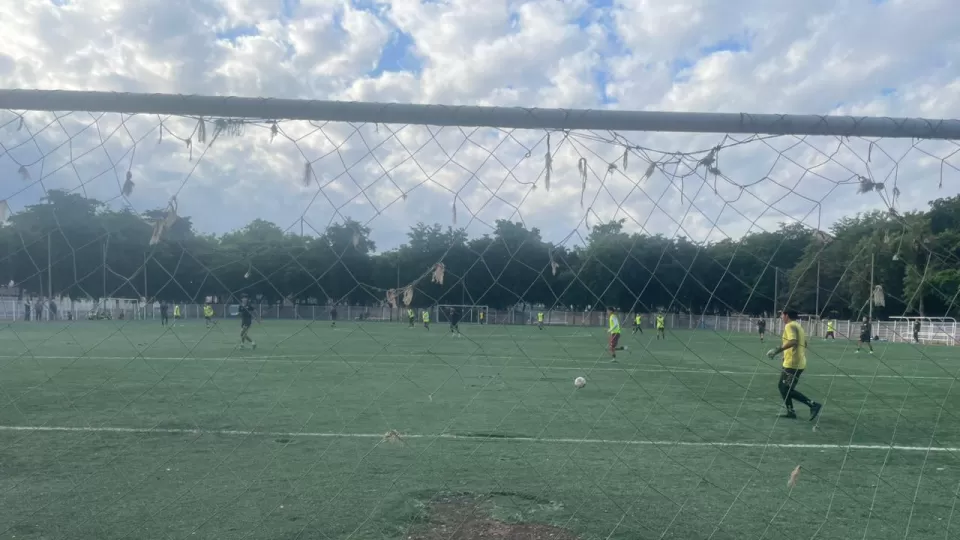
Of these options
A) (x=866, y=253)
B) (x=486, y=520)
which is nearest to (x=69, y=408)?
(x=486, y=520)

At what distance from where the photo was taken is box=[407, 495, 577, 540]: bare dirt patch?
419cm

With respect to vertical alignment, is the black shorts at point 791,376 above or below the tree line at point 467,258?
below

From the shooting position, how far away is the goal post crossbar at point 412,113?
10.2ft

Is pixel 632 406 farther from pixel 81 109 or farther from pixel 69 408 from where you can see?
pixel 81 109

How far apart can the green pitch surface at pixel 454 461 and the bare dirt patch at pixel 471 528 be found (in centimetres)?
3

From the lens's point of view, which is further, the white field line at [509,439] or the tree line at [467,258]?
the white field line at [509,439]

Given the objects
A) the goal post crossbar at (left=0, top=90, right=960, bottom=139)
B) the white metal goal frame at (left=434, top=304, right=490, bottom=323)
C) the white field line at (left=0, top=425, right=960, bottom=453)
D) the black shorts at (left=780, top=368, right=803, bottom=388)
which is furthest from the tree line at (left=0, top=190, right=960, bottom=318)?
the black shorts at (left=780, top=368, right=803, bottom=388)

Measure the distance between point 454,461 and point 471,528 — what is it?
1732 millimetres

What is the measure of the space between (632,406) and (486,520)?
578 cm

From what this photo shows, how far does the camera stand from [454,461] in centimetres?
606

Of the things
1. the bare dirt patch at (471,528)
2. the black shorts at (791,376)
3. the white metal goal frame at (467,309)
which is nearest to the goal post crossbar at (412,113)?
the white metal goal frame at (467,309)

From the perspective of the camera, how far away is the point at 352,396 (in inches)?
406

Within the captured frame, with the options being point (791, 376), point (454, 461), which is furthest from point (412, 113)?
point (791, 376)

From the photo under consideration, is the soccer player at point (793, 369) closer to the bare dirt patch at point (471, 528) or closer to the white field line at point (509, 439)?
the white field line at point (509, 439)
